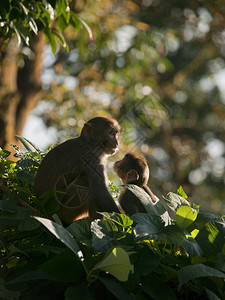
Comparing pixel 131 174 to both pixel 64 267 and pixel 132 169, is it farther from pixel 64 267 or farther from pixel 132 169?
pixel 64 267

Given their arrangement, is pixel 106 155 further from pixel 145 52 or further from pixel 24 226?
pixel 145 52

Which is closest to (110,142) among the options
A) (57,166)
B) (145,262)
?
(57,166)

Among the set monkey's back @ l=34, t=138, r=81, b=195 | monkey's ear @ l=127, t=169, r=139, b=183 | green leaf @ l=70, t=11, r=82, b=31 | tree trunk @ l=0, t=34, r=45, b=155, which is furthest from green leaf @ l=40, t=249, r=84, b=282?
tree trunk @ l=0, t=34, r=45, b=155

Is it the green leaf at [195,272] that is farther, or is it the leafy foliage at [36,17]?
the leafy foliage at [36,17]

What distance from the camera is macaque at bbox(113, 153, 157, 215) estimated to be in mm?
3031

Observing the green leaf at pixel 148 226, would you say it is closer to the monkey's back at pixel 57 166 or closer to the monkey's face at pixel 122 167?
the monkey's back at pixel 57 166

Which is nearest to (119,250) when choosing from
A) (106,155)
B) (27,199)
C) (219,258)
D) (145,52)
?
(219,258)

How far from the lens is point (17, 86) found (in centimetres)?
856

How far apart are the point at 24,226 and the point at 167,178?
50.1 feet

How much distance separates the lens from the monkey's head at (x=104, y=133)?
2928mm

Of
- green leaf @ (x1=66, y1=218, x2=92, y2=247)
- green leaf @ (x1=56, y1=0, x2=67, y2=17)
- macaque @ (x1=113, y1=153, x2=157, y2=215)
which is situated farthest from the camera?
green leaf @ (x1=56, y1=0, x2=67, y2=17)

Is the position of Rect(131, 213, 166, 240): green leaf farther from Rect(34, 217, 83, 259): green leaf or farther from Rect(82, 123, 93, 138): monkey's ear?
Rect(82, 123, 93, 138): monkey's ear

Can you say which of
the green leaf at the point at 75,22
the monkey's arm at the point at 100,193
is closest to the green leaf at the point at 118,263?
the monkey's arm at the point at 100,193

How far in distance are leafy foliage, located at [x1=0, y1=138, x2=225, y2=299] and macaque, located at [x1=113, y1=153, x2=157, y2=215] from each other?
115 cm
